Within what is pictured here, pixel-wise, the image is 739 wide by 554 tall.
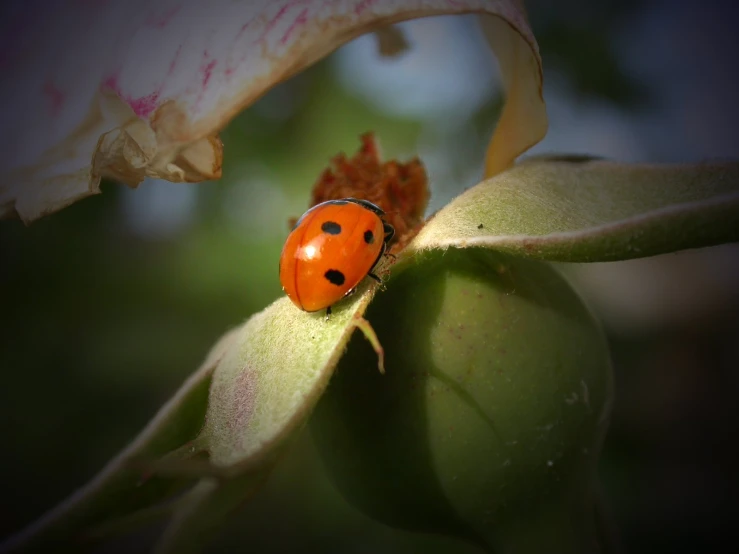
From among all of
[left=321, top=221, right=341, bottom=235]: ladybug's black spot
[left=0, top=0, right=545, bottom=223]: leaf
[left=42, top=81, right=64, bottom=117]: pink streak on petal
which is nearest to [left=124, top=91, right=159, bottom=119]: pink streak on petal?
[left=0, top=0, right=545, bottom=223]: leaf

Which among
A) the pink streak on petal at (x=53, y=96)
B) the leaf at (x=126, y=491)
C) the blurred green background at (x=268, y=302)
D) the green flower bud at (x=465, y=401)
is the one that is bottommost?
the blurred green background at (x=268, y=302)

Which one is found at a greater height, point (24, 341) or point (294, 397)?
point (294, 397)

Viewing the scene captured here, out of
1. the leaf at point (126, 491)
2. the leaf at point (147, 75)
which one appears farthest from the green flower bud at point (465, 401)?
the leaf at point (147, 75)

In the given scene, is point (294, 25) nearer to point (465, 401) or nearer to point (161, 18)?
point (161, 18)

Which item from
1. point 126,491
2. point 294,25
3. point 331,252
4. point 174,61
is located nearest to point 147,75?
point 174,61

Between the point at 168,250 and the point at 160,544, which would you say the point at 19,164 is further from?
the point at 168,250

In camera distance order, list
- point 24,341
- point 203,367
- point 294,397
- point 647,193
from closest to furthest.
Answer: point 294,397 → point 647,193 → point 203,367 → point 24,341

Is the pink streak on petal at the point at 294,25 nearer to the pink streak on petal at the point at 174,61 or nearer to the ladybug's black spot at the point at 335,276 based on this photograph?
the pink streak on petal at the point at 174,61

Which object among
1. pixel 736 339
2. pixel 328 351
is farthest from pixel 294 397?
pixel 736 339
